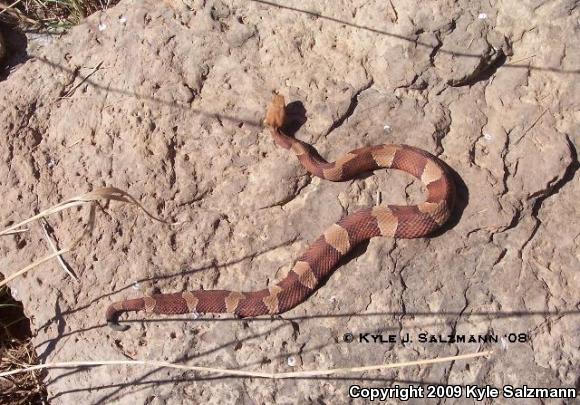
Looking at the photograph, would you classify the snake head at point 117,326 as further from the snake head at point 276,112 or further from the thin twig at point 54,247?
the snake head at point 276,112

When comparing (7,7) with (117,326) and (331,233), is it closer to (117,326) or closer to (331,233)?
(117,326)

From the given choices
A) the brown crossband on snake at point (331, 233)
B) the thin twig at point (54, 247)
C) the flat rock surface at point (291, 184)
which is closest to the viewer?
the flat rock surface at point (291, 184)

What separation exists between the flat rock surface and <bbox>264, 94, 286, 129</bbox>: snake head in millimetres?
193

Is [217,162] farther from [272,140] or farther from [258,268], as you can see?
[258,268]

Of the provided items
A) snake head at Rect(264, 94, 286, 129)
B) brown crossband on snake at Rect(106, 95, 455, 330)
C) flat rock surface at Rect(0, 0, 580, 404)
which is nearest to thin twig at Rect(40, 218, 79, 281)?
flat rock surface at Rect(0, 0, 580, 404)

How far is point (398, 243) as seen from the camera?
178 inches

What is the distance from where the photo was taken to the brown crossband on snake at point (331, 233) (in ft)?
14.3

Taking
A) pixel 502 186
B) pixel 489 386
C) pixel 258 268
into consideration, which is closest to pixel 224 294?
pixel 258 268

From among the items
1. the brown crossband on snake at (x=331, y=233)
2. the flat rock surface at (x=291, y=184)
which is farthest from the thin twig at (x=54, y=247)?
the brown crossband on snake at (x=331, y=233)

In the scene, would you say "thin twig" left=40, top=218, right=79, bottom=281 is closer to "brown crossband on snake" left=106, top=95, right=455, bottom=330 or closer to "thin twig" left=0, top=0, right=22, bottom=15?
"brown crossband on snake" left=106, top=95, right=455, bottom=330

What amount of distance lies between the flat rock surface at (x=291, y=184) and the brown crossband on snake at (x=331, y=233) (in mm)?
106

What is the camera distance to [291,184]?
15.4 ft

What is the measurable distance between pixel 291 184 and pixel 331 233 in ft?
1.90

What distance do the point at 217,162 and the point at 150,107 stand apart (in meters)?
0.80
